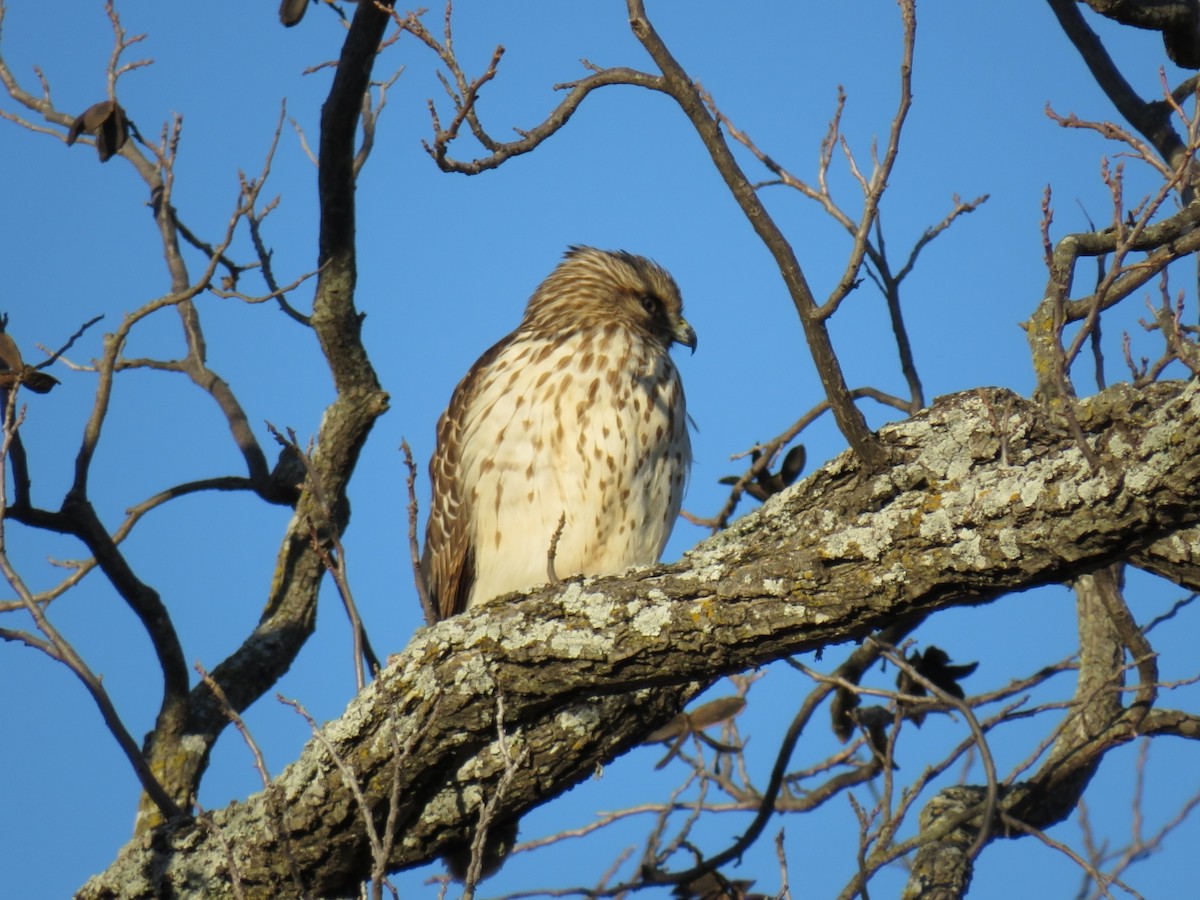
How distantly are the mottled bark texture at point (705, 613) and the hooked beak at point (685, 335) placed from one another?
240cm

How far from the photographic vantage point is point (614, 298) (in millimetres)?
6012

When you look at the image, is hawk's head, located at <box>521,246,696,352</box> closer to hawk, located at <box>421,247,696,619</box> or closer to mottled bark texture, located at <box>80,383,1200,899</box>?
hawk, located at <box>421,247,696,619</box>

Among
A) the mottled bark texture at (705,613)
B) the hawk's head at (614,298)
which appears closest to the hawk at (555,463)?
the hawk's head at (614,298)

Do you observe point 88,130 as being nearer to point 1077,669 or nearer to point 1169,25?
point 1169,25

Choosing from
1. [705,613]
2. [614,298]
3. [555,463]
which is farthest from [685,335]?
[705,613]

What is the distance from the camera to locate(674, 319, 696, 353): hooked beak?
5895mm

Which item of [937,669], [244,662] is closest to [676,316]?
[937,669]

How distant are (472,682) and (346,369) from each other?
2256 millimetres

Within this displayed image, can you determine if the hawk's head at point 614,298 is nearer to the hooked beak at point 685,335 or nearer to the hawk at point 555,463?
the hooked beak at point 685,335

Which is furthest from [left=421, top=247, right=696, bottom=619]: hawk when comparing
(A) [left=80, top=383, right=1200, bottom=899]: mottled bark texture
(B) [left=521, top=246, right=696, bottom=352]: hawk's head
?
(A) [left=80, top=383, right=1200, bottom=899]: mottled bark texture

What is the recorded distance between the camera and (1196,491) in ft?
7.66

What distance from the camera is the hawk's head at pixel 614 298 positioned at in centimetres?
579

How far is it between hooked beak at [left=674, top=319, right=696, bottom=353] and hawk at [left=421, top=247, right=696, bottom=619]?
1.32ft

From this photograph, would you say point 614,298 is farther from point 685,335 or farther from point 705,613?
point 705,613
